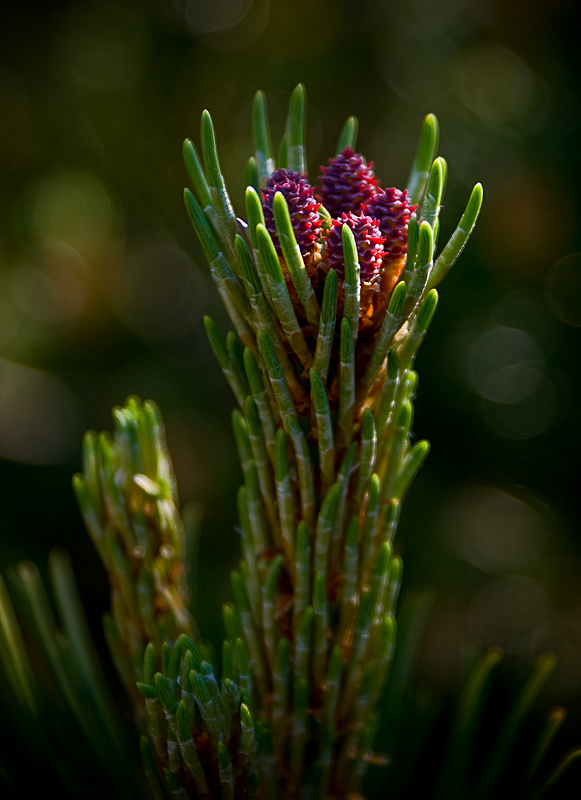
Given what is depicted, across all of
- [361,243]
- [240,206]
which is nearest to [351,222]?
[361,243]

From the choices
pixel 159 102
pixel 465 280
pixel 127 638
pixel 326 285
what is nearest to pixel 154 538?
pixel 127 638

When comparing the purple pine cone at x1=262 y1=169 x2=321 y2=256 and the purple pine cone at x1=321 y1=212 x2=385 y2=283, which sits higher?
the purple pine cone at x1=262 y1=169 x2=321 y2=256

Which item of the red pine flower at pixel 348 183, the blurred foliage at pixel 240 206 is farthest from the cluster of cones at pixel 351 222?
the blurred foliage at pixel 240 206

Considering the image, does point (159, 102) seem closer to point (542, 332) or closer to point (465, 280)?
point (465, 280)

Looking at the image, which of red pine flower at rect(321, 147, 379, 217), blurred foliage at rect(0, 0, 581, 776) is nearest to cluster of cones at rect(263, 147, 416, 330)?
red pine flower at rect(321, 147, 379, 217)

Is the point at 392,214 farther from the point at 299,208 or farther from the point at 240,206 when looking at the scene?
the point at 240,206

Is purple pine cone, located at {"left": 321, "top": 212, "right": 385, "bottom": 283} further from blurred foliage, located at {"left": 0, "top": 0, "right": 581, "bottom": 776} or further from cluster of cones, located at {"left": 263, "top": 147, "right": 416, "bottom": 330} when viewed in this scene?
blurred foliage, located at {"left": 0, "top": 0, "right": 581, "bottom": 776}
